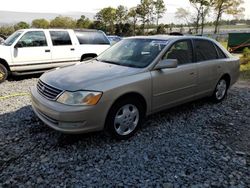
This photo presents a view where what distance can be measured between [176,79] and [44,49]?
209 inches

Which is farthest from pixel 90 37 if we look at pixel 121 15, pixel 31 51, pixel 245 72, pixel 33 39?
pixel 121 15

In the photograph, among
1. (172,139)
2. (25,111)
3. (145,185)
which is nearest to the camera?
(145,185)

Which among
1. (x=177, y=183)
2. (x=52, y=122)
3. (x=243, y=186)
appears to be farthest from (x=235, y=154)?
(x=52, y=122)

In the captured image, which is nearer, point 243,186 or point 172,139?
point 243,186

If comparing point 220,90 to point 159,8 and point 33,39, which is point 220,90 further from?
point 159,8

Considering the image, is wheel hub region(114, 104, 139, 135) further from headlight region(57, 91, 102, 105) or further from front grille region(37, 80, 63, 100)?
front grille region(37, 80, 63, 100)

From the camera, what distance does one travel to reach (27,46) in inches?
312

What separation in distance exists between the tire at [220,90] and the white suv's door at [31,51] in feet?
17.8

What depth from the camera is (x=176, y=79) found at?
14.7 feet

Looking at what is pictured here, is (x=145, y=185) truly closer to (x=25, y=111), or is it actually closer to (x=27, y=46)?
(x=25, y=111)

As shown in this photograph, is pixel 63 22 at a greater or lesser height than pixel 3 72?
greater

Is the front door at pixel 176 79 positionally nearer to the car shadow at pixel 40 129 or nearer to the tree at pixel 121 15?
the car shadow at pixel 40 129

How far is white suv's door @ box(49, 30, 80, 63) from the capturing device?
8.46 m

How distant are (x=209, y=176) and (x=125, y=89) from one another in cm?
162
